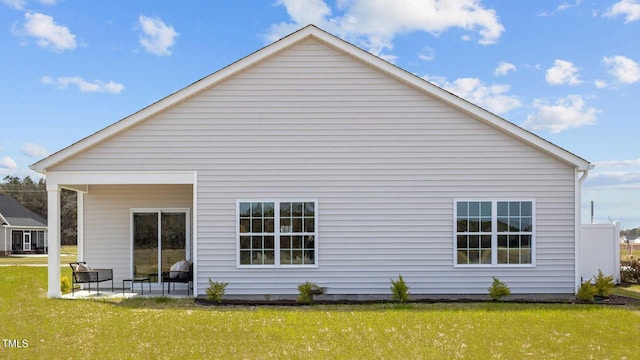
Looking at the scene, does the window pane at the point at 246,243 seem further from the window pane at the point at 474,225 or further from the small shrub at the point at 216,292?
the window pane at the point at 474,225

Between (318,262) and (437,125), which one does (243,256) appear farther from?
(437,125)

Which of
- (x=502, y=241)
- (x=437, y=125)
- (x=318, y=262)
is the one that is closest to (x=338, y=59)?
(x=437, y=125)

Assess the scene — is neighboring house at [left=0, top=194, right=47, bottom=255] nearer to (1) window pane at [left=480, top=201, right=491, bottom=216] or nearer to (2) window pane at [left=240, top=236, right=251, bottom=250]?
(2) window pane at [left=240, top=236, right=251, bottom=250]

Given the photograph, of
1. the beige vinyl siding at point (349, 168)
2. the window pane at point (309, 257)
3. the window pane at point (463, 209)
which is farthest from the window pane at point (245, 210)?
the window pane at point (463, 209)

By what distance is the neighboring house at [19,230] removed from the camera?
49.6 m

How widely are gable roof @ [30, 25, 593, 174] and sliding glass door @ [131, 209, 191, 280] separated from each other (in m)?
3.18

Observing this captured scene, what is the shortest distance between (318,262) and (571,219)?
20.2 feet

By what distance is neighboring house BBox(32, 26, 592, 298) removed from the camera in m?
15.2

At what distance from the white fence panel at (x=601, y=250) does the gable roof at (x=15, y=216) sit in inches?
1721

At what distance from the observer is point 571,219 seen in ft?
50.5

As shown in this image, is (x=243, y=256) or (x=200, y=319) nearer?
(x=200, y=319)

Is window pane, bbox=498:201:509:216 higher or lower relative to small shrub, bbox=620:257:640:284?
higher

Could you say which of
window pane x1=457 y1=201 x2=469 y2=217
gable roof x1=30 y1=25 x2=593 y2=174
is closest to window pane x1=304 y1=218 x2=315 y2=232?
window pane x1=457 y1=201 x2=469 y2=217

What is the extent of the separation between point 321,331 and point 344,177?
17.6 ft
